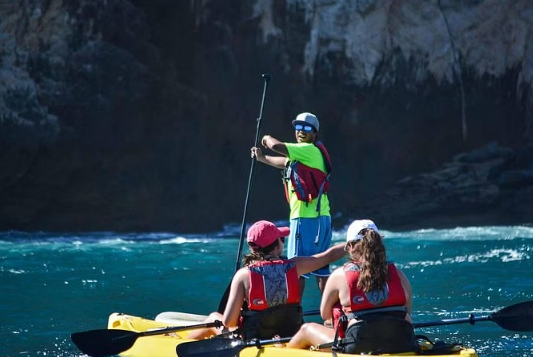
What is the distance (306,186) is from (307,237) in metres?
0.38

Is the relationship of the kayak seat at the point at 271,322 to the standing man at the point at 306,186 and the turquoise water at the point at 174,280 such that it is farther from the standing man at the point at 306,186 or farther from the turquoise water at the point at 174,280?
the turquoise water at the point at 174,280

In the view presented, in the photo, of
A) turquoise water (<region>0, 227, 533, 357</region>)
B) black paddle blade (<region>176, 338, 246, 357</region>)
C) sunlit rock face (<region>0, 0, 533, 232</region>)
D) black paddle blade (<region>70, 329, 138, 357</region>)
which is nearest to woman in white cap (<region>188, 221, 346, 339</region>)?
black paddle blade (<region>176, 338, 246, 357</region>)

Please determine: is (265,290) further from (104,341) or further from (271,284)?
(104,341)

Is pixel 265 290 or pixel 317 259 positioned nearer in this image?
pixel 265 290

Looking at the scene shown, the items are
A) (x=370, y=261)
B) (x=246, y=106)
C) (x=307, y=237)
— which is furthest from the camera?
(x=246, y=106)

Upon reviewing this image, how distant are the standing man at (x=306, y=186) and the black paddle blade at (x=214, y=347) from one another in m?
1.45

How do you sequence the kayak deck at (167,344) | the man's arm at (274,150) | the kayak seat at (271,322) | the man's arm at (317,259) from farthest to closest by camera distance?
the man's arm at (274,150), the man's arm at (317,259), the kayak seat at (271,322), the kayak deck at (167,344)

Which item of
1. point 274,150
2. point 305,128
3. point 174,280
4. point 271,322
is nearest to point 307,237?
point 274,150

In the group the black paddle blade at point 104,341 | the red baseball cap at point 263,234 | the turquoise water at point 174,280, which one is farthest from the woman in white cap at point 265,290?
the turquoise water at point 174,280

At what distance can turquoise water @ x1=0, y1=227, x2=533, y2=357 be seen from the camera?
8.28 metres

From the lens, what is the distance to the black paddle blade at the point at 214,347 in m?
6.11

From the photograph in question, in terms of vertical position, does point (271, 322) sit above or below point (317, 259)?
below

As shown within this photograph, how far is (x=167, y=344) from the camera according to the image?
22.1 feet

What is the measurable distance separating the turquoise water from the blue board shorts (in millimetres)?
1283
